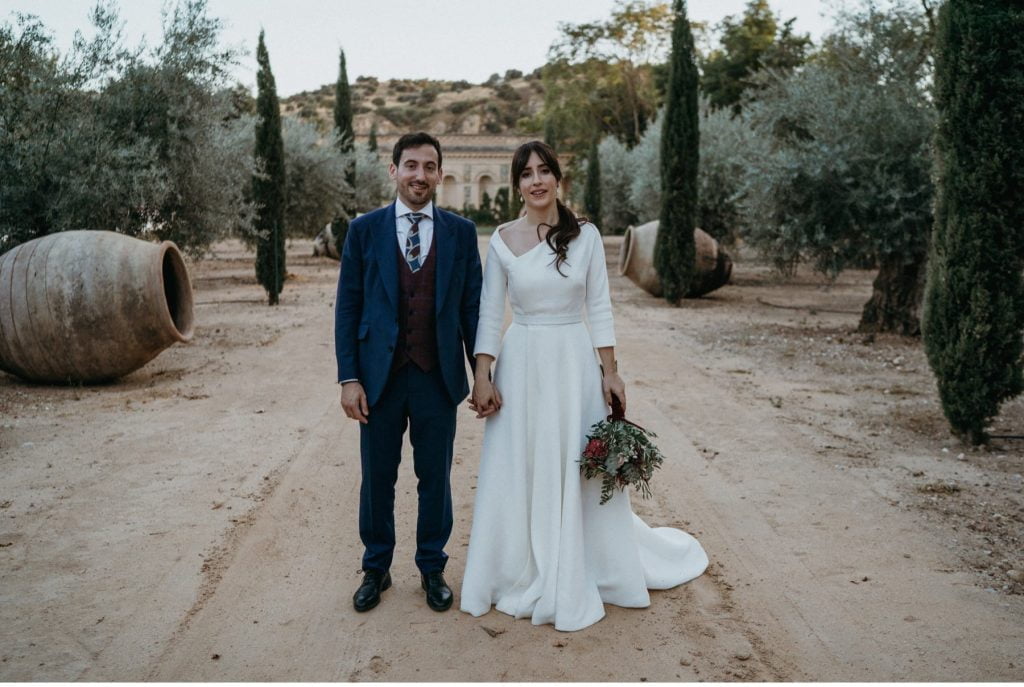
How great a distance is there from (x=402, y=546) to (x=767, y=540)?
6.33 feet

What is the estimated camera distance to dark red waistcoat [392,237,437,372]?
371cm

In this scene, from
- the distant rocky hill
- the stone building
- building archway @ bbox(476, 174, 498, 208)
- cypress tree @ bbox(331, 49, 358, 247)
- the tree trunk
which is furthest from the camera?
the distant rocky hill

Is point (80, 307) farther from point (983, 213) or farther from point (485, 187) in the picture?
point (485, 187)

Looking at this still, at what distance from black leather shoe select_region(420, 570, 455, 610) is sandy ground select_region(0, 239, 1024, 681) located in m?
0.08

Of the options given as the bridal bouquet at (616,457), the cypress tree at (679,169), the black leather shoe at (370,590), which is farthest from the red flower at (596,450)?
the cypress tree at (679,169)

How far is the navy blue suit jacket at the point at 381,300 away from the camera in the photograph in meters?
3.69

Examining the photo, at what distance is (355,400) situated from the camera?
370 centimetres

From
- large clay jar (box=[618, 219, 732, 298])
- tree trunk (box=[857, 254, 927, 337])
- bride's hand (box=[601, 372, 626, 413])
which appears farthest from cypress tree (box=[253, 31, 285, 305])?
bride's hand (box=[601, 372, 626, 413])

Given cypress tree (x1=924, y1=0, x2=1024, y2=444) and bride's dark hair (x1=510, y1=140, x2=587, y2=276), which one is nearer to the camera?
bride's dark hair (x1=510, y1=140, x2=587, y2=276)

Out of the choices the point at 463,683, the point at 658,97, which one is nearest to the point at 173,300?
the point at 463,683

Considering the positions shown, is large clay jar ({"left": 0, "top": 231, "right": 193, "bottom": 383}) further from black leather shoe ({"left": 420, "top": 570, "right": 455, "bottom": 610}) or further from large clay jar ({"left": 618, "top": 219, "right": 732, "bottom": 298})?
large clay jar ({"left": 618, "top": 219, "right": 732, "bottom": 298})

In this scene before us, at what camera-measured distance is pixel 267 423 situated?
7.32 metres

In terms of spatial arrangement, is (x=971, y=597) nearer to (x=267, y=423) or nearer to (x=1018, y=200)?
(x=1018, y=200)

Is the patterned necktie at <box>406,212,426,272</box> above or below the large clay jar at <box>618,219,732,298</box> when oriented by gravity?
above
